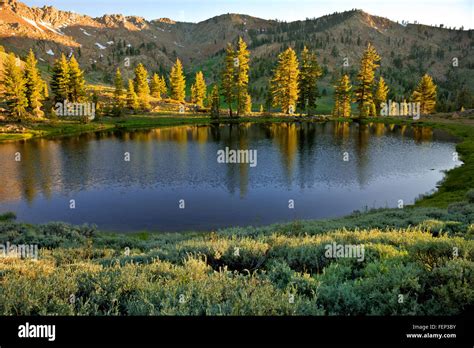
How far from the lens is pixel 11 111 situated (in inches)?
3354

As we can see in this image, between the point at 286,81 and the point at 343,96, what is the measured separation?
62.9ft

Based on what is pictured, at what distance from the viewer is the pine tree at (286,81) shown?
10538 centimetres

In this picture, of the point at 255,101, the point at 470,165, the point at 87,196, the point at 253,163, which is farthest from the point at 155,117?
the point at 255,101

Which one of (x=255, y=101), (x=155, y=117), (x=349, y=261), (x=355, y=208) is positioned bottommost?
(x=355, y=208)

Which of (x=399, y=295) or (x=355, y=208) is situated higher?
(x=399, y=295)

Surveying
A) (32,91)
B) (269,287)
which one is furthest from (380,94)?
(269,287)

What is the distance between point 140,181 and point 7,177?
568 inches

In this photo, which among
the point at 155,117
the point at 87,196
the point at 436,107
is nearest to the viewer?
the point at 87,196

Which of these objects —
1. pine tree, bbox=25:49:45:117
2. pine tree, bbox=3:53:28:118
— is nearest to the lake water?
pine tree, bbox=3:53:28:118

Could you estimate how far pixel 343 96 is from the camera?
110 meters

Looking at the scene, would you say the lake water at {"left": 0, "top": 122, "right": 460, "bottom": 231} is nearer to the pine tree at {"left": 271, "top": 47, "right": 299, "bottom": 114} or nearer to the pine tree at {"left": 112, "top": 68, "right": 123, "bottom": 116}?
the pine tree at {"left": 112, "top": 68, "right": 123, "bottom": 116}

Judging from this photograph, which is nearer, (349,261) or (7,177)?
(349,261)

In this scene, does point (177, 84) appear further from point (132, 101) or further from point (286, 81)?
point (286, 81)

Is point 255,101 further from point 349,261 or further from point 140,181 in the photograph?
point 349,261
